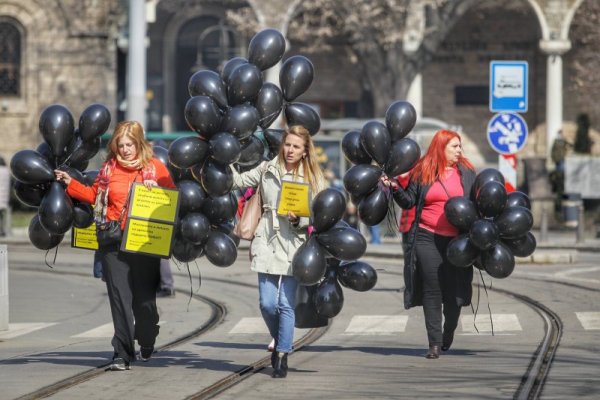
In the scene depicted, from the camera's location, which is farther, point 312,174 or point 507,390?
point 312,174

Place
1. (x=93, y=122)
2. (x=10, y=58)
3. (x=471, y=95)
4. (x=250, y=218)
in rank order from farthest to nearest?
(x=471, y=95) < (x=10, y=58) < (x=93, y=122) < (x=250, y=218)

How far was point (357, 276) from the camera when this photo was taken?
11219 mm

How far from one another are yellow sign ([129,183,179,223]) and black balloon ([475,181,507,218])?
2.31 meters

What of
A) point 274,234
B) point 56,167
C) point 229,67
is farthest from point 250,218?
point 56,167

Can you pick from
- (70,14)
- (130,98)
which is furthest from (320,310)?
(70,14)

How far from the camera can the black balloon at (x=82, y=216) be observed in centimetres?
1138

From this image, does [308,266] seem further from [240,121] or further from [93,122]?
[93,122]

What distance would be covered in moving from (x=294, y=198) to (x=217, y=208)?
80 cm

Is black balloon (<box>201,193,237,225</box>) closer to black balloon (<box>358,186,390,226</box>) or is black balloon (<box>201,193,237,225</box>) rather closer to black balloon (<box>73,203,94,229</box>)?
black balloon (<box>73,203,94,229</box>)

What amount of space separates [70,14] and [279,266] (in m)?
33.1

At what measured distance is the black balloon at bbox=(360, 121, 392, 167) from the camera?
11.6 m

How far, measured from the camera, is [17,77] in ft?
143

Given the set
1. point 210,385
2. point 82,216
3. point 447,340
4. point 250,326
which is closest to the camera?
point 210,385

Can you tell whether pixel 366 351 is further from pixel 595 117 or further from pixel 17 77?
pixel 595 117
